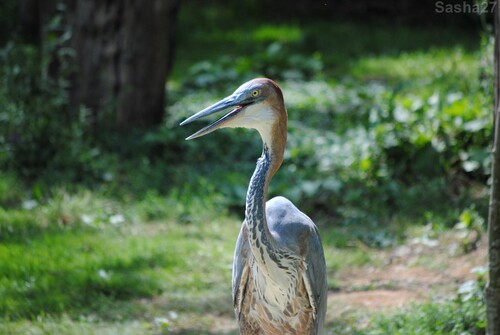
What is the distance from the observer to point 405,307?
519 centimetres

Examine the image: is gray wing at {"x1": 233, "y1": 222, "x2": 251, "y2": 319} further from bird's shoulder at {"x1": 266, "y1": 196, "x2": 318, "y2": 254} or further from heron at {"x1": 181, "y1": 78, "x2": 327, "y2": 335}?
bird's shoulder at {"x1": 266, "y1": 196, "x2": 318, "y2": 254}

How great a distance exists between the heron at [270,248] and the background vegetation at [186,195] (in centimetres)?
88

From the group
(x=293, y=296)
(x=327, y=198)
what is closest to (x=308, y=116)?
(x=327, y=198)

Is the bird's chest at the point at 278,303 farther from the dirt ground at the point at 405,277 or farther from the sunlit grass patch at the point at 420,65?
the sunlit grass patch at the point at 420,65

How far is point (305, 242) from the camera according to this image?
4.07 metres

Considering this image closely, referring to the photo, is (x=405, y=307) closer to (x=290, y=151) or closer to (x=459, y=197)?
(x=459, y=197)

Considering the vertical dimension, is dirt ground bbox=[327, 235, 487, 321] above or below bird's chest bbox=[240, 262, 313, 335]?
below

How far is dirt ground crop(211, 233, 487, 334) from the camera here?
212 inches

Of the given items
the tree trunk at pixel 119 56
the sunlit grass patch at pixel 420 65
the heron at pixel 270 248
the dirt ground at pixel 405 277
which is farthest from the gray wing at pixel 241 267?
the sunlit grass patch at pixel 420 65

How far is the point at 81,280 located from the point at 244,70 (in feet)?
19.4

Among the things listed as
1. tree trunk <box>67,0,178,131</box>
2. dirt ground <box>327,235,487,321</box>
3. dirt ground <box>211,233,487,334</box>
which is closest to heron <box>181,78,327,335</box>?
dirt ground <box>211,233,487,334</box>

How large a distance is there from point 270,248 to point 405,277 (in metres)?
2.35

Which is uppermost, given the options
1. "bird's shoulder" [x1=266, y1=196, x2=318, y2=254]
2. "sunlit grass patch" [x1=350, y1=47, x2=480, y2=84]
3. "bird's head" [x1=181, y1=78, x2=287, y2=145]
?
"bird's head" [x1=181, y1=78, x2=287, y2=145]

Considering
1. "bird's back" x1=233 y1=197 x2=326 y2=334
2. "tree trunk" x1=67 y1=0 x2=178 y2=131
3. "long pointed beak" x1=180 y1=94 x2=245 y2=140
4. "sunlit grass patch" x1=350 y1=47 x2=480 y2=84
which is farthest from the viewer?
"sunlit grass patch" x1=350 y1=47 x2=480 y2=84
